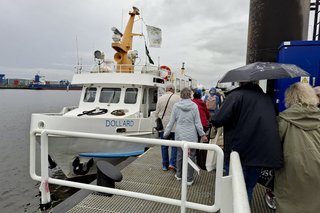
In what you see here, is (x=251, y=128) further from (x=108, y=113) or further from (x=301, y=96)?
(x=108, y=113)

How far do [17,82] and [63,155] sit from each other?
132014 mm

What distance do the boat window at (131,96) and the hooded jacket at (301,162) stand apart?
6.56 meters

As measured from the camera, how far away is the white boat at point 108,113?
6738mm

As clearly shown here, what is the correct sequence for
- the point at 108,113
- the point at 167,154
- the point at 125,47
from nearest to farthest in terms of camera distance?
the point at 167,154
the point at 108,113
the point at 125,47

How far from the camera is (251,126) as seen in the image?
2379 millimetres

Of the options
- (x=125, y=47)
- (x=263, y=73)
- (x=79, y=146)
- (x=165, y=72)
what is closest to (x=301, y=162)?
(x=263, y=73)

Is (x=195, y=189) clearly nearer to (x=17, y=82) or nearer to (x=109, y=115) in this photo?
(x=109, y=115)

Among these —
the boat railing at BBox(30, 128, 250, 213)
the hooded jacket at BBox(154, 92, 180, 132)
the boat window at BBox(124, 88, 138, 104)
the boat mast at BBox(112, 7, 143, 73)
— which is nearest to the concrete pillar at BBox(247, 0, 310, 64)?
the hooded jacket at BBox(154, 92, 180, 132)

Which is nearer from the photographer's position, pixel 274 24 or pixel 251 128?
pixel 251 128

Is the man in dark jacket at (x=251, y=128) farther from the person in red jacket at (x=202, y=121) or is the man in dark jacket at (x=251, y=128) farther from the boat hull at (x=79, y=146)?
the boat hull at (x=79, y=146)

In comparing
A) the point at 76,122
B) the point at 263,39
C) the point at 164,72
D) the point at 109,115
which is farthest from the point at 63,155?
the point at 263,39

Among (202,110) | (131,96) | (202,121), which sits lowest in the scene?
(202,121)

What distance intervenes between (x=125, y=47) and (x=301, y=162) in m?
9.18

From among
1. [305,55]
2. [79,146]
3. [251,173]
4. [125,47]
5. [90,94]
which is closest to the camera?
[251,173]
